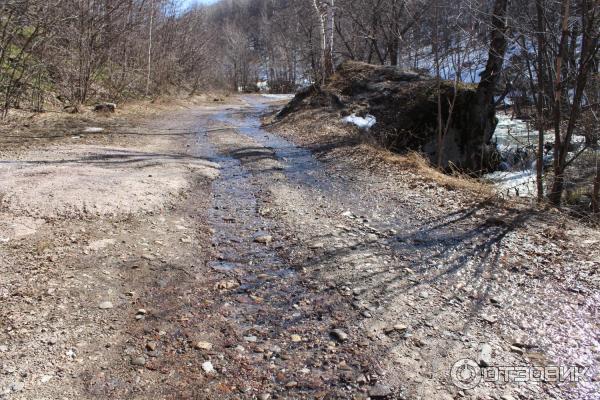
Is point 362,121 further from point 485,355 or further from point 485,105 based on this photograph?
point 485,355

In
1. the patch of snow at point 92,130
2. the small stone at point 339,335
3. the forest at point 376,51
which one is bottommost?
the small stone at point 339,335

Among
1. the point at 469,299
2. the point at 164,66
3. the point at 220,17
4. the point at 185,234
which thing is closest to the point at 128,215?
the point at 185,234

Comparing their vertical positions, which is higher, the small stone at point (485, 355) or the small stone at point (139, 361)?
the small stone at point (485, 355)

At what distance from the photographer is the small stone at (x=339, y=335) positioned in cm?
298

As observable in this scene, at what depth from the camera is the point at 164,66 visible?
2541cm

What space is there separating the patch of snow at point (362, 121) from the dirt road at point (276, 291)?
5.87m

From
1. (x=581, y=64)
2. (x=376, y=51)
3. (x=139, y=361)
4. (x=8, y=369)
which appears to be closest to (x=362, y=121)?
(x=581, y=64)

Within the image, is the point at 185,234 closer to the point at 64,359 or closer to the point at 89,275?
the point at 89,275

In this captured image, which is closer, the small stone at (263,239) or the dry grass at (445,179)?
the small stone at (263,239)

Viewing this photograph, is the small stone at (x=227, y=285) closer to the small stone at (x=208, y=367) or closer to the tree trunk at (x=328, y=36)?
the small stone at (x=208, y=367)

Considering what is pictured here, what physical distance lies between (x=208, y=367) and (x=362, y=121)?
10.3 metres

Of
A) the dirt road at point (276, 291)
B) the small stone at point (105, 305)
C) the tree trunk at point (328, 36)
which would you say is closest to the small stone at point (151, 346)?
the dirt road at point (276, 291)

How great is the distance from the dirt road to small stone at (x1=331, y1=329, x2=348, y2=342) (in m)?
0.02

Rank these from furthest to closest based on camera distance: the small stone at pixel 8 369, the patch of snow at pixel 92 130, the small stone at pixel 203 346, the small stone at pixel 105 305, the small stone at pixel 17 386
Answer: the patch of snow at pixel 92 130 → the small stone at pixel 105 305 → the small stone at pixel 203 346 → the small stone at pixel 8 369 → the small stone at pixel 17 386
